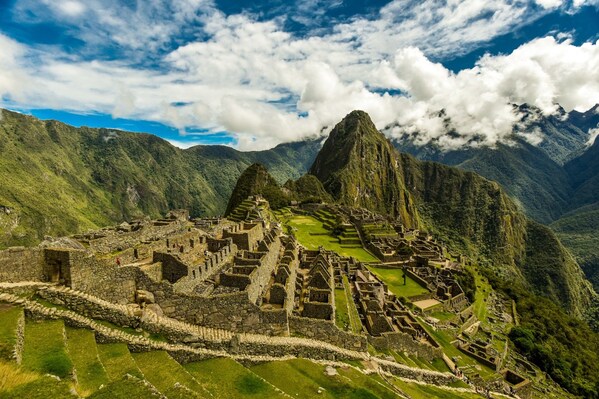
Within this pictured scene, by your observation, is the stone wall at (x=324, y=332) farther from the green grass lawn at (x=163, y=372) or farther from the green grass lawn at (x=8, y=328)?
the green grass lawn at (x=8, y=328)

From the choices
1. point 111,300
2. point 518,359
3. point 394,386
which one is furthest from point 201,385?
point 518,359

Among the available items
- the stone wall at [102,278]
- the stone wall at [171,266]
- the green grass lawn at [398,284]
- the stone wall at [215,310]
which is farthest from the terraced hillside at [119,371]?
the green grass lawn at [398,284]

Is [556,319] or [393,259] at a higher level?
[393,259]

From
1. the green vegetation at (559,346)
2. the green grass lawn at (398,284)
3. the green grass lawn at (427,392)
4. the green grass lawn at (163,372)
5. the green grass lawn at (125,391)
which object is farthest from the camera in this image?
the green grass lawn at (398,284)

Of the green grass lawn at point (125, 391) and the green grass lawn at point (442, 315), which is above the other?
the green grass lawn at point (125, 391)

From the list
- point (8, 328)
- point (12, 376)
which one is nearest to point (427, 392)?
point (12, 376)

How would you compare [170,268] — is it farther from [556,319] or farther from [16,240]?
[16,240]
